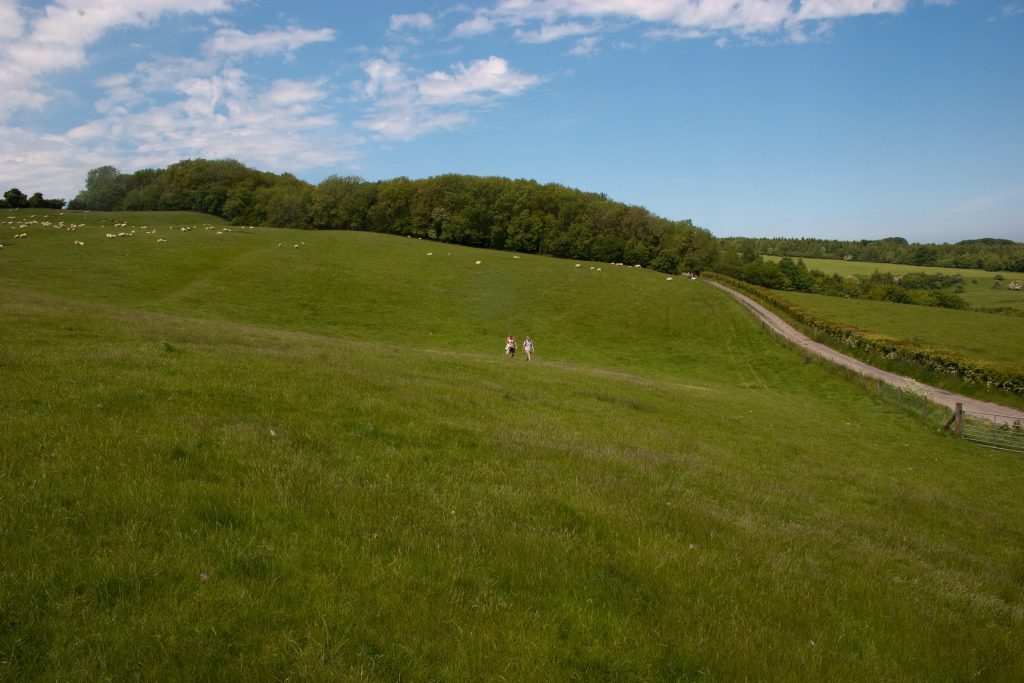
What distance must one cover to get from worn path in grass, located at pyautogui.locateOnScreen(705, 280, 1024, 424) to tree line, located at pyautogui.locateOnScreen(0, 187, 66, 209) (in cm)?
12844

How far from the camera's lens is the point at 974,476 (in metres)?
22.6

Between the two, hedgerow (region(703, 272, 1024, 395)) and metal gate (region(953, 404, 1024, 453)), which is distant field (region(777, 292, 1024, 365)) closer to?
hedgerow (region(703, 272, 1024, 395))

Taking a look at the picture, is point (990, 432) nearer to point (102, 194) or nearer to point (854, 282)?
point (854, 282)

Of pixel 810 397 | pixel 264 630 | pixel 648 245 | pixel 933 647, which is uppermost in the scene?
pixel 648 245

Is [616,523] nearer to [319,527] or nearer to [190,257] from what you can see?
[319,527]

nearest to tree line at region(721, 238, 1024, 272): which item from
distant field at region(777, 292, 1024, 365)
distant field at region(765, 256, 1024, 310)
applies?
distant field at region(765, 256, 1024, 310)

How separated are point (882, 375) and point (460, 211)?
7973 cm

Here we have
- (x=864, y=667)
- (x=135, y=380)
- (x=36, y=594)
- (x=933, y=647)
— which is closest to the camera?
(x=36, y=594)

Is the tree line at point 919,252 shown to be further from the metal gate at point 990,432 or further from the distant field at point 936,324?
the metal gate at point 990,432

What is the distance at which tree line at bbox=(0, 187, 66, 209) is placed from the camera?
104750 mm

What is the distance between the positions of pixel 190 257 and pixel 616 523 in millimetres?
72634

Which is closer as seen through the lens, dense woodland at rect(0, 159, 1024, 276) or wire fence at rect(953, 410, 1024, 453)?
wire fence at rect(953, 410, 1024, 453)

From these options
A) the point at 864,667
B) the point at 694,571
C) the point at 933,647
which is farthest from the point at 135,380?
the point at 933,647

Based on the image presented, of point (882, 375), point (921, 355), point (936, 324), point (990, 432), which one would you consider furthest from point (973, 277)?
point (990, 432)
